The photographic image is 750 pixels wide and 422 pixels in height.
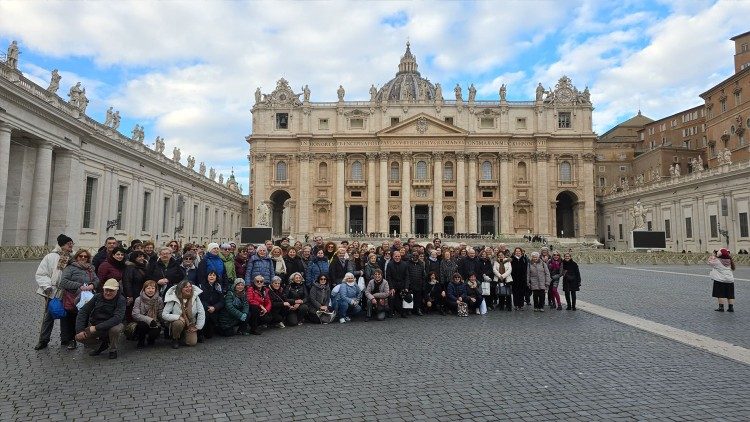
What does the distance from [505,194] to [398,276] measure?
50494mm

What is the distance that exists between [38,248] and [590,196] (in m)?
56.3

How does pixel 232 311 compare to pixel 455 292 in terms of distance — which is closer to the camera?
pixel 232 311

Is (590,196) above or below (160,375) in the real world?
above

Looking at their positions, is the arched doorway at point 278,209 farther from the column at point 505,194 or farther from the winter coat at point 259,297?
the winter coat at point 259,297

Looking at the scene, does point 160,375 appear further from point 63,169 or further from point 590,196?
point 590,196

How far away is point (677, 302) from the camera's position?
12.7 metres

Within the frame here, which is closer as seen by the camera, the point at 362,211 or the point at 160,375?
the point at 160,375

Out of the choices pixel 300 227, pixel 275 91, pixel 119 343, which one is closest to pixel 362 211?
pixel 300 227

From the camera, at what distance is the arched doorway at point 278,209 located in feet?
209

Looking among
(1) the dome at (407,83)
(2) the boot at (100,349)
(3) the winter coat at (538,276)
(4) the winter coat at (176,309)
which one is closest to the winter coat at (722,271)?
(3) the winter coat at (538,276)

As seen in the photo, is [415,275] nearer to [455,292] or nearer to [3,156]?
[455,292]

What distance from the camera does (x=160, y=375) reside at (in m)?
6.05

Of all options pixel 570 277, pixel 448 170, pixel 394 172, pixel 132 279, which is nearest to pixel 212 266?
pixel 132 279

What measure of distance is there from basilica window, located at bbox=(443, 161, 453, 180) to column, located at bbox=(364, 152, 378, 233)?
908 cm
